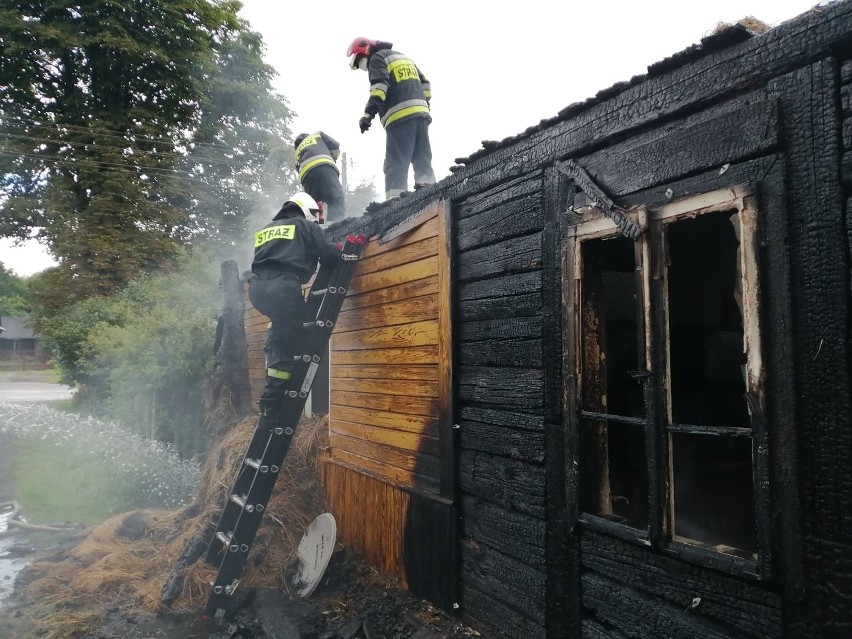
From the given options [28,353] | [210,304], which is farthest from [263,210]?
[28,353]

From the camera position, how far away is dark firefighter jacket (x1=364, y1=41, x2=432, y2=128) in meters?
A: 6.32

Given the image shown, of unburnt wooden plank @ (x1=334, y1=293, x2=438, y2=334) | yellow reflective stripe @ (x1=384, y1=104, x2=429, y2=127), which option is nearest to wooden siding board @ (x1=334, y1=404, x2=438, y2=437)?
unburnt wooden plank @ (x1=334, y1=293, x2=438, y2=334)

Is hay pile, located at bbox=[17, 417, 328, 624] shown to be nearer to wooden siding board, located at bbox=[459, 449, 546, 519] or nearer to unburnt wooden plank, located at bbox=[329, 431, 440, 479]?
unburnt wooden plank, located at bbox=[329, 431, 440, 479]

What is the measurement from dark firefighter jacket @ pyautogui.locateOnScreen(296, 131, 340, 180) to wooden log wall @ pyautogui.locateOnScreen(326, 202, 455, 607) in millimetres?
2623

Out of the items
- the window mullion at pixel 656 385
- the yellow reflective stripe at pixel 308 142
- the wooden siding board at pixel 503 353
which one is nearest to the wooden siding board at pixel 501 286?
the wooden siding board at pixel 503 353

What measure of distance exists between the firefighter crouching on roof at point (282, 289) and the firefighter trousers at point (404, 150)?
1.49m

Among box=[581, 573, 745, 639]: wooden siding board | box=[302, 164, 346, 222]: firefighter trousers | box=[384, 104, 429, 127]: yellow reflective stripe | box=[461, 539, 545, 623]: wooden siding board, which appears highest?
box=[384, 104, 429, 127]: yellow reflective stripe

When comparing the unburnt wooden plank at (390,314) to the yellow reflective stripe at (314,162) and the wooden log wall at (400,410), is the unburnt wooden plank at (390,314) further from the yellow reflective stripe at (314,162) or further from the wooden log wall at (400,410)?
the yellow reflective stripe at (314,162)

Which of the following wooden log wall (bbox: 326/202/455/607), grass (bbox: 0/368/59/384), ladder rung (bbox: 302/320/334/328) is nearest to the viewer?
wooden log wall (bbox: 326/202/455/607)

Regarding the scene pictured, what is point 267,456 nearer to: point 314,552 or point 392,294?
point 314,552

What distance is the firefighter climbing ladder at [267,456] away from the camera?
4855 millimetres

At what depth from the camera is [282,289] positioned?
509 cm

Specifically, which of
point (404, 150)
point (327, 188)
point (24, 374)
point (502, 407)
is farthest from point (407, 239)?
point (24, 374)

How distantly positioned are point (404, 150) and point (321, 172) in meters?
1.50
